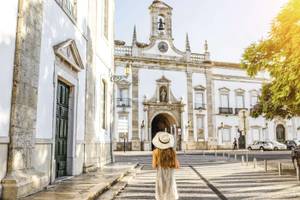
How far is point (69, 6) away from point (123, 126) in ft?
78.4

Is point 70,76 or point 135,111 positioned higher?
point 135,111

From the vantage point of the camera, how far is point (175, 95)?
3703 cm

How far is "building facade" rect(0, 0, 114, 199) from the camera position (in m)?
5.76

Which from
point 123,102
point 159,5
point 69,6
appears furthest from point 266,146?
point 69,6

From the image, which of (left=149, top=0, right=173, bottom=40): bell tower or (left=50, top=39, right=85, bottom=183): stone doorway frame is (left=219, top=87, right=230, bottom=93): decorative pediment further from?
(left=50, top=39, right=85, bottom=183): stone doorway frame

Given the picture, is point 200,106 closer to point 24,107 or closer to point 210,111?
point 210,111

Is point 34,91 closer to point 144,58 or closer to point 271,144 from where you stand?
point 144,58

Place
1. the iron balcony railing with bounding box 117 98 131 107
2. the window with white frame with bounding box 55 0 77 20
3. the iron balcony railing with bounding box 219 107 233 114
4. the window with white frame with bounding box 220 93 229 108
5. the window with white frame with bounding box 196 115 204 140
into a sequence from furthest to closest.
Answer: the window with white frame with bounding box 220 93 229 108, the iron balcony railing with bounding box 219 107 233 114, the window with white frame with bounding box 196 115 204 140, the iron balcony railing with bounding box 117 98 131 107, the window with white frame with bounding box 55 0 77 20

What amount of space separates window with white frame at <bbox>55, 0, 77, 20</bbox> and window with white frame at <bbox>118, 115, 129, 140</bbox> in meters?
23.1

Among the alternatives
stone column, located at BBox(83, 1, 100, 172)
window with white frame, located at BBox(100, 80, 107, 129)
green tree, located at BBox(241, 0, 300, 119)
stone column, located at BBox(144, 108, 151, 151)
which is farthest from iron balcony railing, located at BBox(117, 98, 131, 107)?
green tree, located at BBox(241, 0, 300, 119)

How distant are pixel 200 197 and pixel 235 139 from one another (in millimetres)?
33107

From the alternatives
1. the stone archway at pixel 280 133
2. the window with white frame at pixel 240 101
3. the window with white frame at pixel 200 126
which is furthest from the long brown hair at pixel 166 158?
the stone archway at pixel 280 133

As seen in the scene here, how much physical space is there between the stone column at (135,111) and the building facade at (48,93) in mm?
20558

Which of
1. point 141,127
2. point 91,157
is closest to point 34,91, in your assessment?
point 91,157
